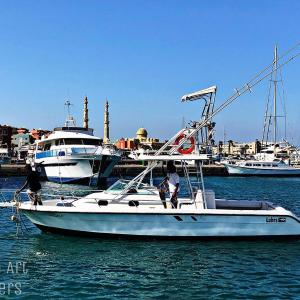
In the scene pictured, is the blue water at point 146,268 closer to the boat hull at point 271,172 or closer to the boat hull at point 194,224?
the boat hull at point 194,224

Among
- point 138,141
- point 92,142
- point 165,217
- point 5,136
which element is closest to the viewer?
point 165,217

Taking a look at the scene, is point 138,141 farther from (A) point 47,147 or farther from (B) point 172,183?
(B) point 172,183

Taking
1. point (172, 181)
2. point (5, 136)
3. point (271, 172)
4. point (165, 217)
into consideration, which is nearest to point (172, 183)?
point (172, 181)

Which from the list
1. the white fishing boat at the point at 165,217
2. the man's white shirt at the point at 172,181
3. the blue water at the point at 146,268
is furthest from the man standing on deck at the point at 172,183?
the blue water at the point at 146,268

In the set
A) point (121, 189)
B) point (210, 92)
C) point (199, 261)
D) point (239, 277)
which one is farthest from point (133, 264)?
point (210, 92)

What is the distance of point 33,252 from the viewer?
46.2 ft

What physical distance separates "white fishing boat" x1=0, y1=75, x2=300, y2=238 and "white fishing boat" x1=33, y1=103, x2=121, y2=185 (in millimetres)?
28778

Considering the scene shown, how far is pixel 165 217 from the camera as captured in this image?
48.8 ft

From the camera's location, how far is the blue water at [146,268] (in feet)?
34.9

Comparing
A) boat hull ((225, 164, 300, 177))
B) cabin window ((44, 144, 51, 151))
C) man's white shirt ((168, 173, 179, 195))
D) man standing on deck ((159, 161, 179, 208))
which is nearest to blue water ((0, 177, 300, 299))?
man standing on deck ((159, 161, 179, 208))

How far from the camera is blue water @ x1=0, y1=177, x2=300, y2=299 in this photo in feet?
34.9

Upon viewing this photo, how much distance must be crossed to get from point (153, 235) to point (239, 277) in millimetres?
4039

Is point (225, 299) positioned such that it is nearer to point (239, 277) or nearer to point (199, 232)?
point (239, 277)

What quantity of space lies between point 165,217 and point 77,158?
3061 cm
